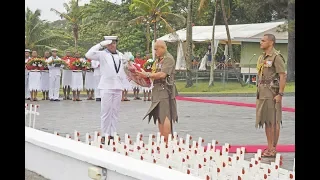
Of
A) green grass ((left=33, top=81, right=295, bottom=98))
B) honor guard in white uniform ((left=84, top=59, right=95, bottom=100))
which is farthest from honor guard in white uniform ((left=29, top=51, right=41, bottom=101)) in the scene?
green grass ((left=33, top=81, right=295, bottom=98))

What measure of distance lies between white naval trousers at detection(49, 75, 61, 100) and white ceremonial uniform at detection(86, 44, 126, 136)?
10253 millimetres

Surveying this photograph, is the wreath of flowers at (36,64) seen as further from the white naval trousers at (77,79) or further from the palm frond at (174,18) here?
the palm frond at (174,18)

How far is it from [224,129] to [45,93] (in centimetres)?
951

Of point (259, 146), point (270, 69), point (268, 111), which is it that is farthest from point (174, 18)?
point (270, 69)

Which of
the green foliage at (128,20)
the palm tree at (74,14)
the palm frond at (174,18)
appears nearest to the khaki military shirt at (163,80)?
the green foliage at (128,20)

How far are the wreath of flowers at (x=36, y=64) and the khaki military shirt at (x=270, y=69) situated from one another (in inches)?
479

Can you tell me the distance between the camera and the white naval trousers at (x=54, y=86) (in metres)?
19.9

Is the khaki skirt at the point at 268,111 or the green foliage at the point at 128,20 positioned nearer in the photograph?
the khaki skirt at the point at 268,111

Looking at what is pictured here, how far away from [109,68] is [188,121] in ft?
16.4

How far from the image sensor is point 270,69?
8.14 m

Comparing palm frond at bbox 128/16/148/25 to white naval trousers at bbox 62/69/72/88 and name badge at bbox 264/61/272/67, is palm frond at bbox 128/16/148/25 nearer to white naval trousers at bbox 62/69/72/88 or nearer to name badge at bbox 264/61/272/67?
white naval trousers at bbox 62/69/72/88

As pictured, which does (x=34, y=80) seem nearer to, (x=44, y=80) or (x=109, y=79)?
(x=44, y=80)

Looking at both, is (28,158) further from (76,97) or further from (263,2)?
(263,2)

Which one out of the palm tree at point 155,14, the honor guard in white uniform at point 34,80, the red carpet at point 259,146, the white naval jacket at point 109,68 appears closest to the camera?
the red carpet at point 259,146
